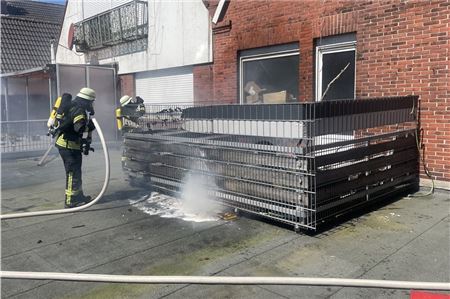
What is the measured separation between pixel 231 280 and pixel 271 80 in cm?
665

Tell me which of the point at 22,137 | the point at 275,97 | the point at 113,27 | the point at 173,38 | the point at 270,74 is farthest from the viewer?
the point at 113,27

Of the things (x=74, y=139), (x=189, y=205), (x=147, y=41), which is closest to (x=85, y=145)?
(x=74, y=139)

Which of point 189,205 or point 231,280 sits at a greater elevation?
point 189,205

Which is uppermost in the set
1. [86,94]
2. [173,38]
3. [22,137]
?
[173,38]

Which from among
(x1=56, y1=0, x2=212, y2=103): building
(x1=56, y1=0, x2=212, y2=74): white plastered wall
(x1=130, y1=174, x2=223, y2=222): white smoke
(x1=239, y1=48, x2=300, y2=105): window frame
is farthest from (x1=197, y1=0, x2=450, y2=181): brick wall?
(x1=130, y1=174, x2=223, y2=222): white smoke

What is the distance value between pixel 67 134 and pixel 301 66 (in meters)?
4.84

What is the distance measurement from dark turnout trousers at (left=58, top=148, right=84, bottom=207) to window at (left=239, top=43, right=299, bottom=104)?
463cm

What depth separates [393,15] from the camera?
22.4ft

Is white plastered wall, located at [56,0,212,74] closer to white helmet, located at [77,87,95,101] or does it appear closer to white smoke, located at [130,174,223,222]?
white helmet, located at [77,87,95,101]

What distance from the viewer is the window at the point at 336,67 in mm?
7764

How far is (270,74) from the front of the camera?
9414mm

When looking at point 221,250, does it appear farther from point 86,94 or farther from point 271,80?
point 271,80

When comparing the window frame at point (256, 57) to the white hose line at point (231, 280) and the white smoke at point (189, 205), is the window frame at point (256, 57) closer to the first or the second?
the white smoke at point (189, 205)

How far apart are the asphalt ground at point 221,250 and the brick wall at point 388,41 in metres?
1.40
